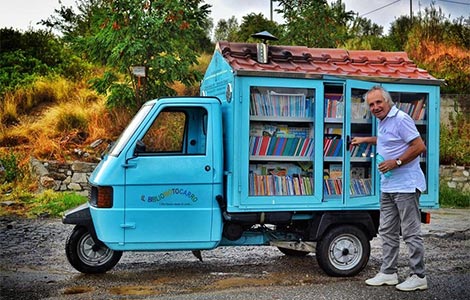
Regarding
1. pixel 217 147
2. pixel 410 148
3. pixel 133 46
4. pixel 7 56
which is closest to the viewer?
pixel 410 148

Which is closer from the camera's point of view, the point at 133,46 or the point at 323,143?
the point at 323,143

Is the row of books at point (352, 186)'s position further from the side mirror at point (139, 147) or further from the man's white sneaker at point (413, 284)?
the side mirror at point (139, 147)

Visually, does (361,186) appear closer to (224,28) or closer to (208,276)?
(208,276)

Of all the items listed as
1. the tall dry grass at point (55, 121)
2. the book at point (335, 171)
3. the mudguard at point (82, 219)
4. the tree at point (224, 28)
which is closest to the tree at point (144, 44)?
the tall dry grass at point (55, 121)

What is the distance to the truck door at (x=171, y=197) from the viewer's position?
21.3ft

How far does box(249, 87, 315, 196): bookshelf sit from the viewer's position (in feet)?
22.5

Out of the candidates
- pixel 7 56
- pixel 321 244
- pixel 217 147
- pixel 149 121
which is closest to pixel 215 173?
pixel 217 147

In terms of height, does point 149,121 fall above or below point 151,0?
below

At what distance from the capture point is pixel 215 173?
6668 mm

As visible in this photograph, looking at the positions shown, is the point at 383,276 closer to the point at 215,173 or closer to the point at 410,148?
the point at 410,148

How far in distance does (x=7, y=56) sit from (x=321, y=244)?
1519 centimetres

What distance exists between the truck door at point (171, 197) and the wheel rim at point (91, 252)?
2.08 feet

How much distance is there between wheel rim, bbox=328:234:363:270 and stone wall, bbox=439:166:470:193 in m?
9.12

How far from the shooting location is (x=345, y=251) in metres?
7.02
